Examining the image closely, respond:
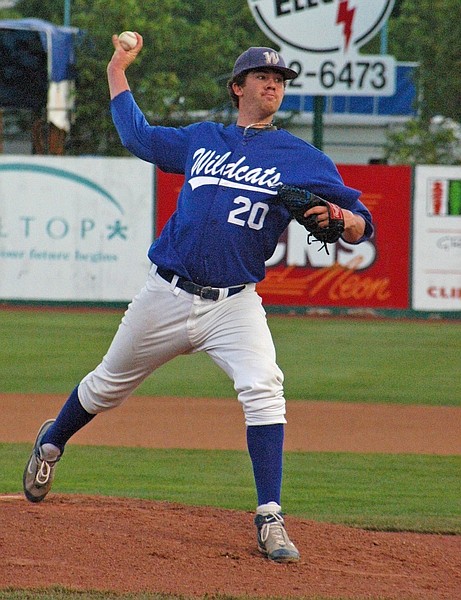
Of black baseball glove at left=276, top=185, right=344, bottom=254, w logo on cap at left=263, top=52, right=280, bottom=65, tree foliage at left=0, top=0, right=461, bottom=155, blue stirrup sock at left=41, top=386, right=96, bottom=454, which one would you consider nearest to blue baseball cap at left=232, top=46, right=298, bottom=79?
w logo on cap at left=263, top=52, right=280, bottom=65

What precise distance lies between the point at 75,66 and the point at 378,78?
918 centimetres

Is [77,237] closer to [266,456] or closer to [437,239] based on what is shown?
[437,239]

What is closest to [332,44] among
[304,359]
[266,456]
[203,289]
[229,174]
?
[304,359]

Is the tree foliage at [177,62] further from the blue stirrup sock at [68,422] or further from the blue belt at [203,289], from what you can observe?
the blue belt at [203,289]

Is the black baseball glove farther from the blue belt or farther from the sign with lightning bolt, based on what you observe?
the sign with lightning bolt

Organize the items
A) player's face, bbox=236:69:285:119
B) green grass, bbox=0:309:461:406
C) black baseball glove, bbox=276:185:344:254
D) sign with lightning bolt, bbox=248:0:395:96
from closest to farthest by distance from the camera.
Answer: black baseball glove, bbox=276:185:344:254, player's face, bbox=236:69:285:119, green grass, bbox=0:309:461:406, sign with lightning bolt, bbox=248:0:395:96

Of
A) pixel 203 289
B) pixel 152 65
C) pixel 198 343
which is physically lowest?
pixel 198 343

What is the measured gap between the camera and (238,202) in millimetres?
4457

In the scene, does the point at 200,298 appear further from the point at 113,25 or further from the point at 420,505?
the point at 113,25

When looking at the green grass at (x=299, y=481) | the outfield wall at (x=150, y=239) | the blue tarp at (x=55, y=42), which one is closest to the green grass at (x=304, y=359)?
the outfield wall at (x=150, y=239)

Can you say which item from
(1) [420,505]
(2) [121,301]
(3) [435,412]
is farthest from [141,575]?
(2) [121,301]

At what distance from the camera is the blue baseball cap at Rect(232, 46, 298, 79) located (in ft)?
14.8

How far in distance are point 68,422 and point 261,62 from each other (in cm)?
169

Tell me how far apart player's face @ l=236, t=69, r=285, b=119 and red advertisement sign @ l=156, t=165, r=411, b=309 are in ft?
34.1
